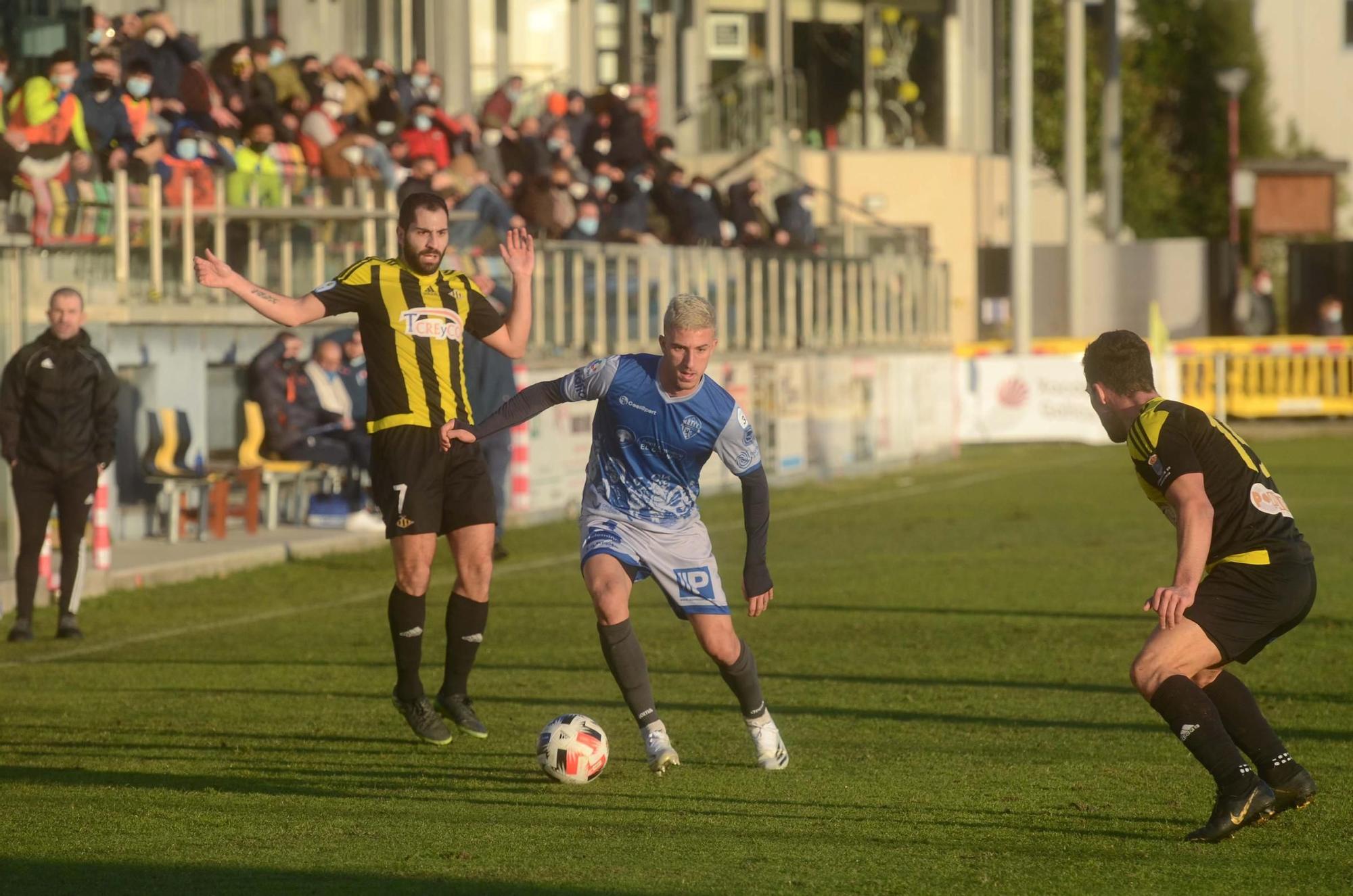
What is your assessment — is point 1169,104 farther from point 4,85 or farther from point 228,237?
point 4,85

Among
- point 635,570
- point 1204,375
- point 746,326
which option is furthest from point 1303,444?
point 635,570

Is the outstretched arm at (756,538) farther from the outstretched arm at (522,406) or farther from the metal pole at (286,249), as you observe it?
the metal pole at (286,249)

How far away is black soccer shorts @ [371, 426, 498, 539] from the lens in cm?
883

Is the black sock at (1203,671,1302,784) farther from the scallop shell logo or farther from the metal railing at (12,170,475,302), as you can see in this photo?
the scallop shell logo

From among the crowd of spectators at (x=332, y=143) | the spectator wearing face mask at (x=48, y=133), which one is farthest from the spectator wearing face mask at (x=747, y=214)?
the spectator wearing face mask at (x=48, y=133)

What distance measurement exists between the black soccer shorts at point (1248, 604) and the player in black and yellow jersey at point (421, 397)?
322cm

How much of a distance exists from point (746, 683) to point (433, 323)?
2046mm

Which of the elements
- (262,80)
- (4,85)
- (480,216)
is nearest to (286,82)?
(262,80)

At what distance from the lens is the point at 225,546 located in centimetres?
1730

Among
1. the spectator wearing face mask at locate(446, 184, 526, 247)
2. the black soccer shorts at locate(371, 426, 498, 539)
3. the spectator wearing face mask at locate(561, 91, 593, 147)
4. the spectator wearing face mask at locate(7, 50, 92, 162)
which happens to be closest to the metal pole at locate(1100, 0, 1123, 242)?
the spectator wearing face mask at locate(561, 91, 593, 147)

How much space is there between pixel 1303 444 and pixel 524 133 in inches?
484

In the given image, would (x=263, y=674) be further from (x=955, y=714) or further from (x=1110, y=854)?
(x=1110, y=854)

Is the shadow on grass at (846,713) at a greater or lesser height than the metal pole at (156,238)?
lesser

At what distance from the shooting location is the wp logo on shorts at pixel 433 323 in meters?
8.84
